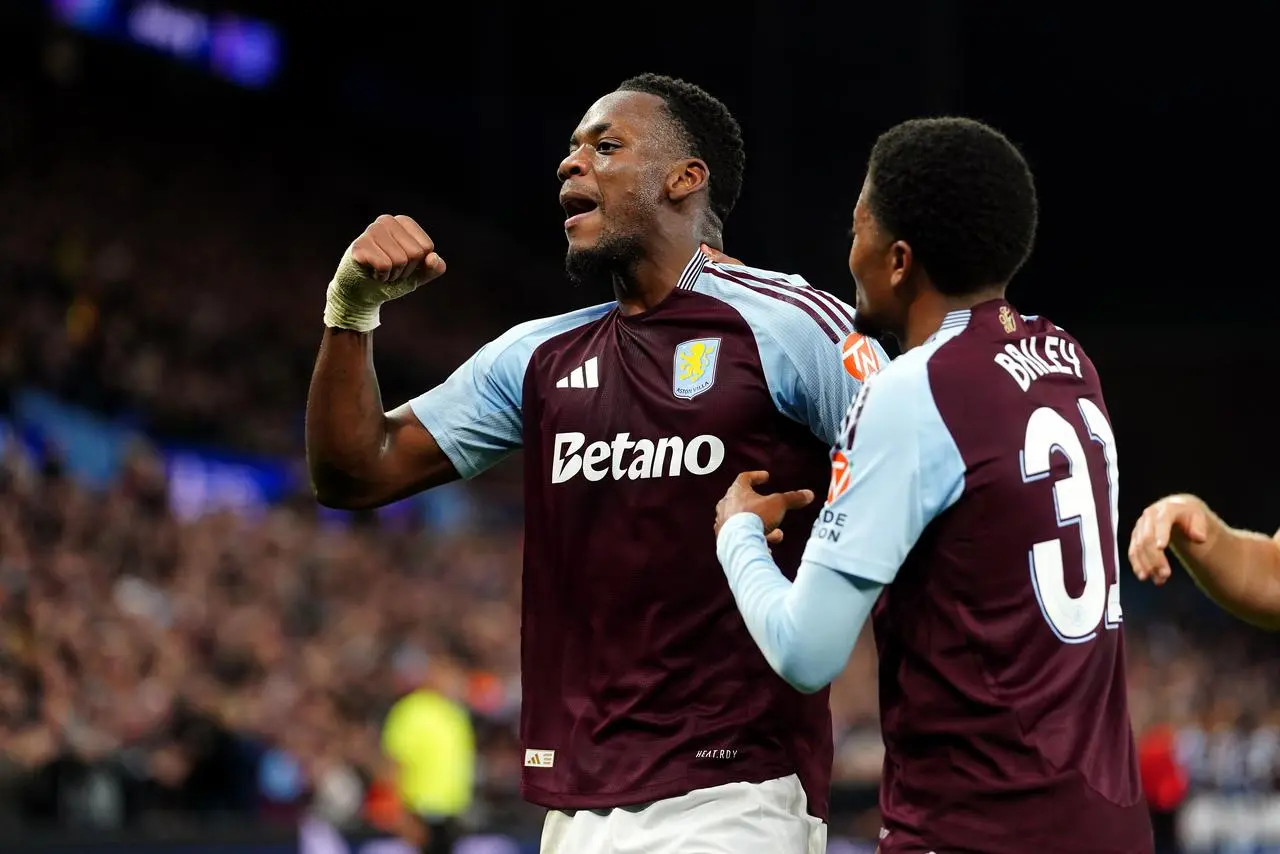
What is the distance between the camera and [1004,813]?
292 centimetres

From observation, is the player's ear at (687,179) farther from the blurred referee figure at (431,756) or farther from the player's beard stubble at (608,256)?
the blurred referee figure at (431,756)

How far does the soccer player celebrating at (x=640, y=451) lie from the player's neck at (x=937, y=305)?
0.65 meters

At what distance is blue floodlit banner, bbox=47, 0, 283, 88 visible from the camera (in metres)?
21.8

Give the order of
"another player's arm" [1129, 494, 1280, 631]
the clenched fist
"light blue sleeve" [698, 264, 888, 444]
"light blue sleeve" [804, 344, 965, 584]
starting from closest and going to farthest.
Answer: "light blue sleeve" [804, 344, 965, 584]
"another player's arm" [1129, 494, 1280, 631]
"light blue sleeve" [698, 264, 888, 444]
the clenched fist

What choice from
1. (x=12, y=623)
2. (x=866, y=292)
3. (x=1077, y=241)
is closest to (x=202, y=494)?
(x=12, y=623)

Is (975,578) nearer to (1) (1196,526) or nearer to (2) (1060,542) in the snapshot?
(2) (1060,542)

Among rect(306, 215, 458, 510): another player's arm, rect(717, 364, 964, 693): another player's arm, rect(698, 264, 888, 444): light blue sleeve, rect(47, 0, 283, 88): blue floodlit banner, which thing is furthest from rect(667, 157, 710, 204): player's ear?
rect(47, 0, 283, 88): blue floodlit banner

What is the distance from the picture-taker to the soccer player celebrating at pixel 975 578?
9.59ft

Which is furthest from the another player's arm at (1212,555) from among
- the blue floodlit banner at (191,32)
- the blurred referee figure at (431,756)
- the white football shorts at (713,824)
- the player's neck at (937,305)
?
the blue floodlit banner at (191,32)

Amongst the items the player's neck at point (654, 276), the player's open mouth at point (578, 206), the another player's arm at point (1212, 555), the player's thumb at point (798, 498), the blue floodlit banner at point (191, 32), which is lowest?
the another player's arm at point (1212, 555)

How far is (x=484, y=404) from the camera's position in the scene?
14.0 feet

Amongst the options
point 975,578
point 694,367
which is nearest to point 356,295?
point 694,367

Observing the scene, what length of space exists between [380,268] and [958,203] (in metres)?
1.41

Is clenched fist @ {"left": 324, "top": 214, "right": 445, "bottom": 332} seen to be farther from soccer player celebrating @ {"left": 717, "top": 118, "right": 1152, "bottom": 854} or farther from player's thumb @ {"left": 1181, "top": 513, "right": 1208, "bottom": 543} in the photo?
player's thumb @ {"left": 1181, "top": 513, "right": 1208, "bottom": 543}
